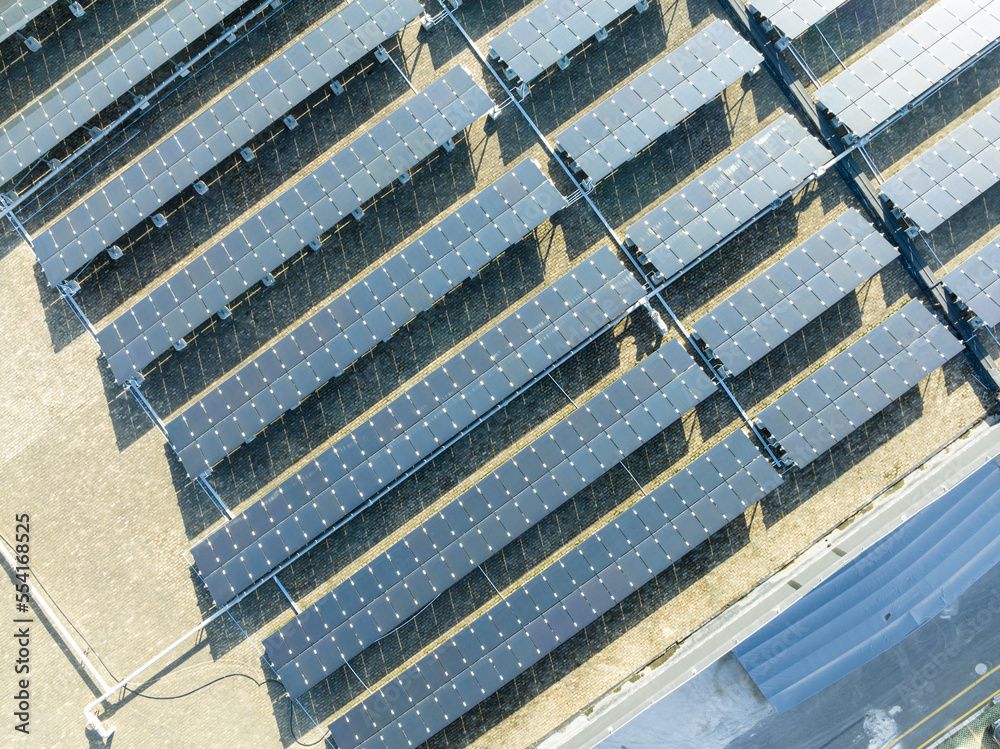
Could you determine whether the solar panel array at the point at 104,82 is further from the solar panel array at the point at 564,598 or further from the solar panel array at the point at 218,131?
the solar panel array at the point at 564,598

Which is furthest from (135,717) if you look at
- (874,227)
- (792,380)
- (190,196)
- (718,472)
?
(874,227)

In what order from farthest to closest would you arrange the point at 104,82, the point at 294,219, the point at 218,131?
the point at 104,82 → the point at 218,131 → the point at 294,219

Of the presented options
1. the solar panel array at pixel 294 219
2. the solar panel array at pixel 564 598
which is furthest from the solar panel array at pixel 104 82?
the solar panel array at pixel 564 598

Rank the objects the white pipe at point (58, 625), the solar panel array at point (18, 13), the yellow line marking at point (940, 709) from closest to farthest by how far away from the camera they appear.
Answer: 1. the white pipe at point (58, 625)
2. the solar panel array at point (18, 13)
3. the yellow line marking at point (940, 709)

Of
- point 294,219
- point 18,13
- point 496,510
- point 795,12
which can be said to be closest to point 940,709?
point 496,510

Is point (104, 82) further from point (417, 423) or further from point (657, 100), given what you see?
point (657, 100)

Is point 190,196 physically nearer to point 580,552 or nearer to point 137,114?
point 137,114
